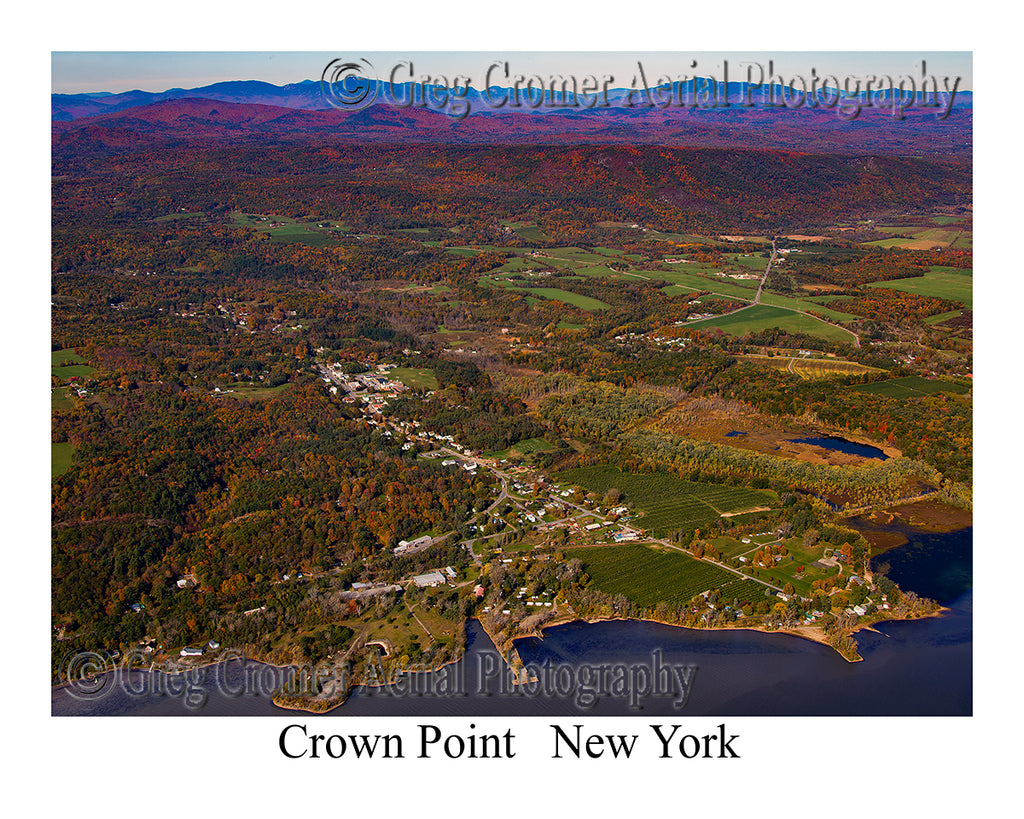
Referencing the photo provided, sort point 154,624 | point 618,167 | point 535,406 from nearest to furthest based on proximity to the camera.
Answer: point 154,624, point 535,406, point 618,167

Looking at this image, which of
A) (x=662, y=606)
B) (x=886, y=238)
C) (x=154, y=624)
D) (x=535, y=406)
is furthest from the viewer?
(x=886, y=238)

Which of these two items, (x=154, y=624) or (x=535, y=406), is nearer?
(x=154, y=624)

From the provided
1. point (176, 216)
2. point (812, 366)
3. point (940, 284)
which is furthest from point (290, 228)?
point (940, 284)

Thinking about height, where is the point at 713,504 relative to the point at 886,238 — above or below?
below

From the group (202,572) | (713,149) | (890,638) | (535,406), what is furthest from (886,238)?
(202,572)

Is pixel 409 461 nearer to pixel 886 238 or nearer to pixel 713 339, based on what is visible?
pixel 713 339

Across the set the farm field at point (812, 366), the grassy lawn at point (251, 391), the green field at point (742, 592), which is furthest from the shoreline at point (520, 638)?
the farm field at point (812, 366)

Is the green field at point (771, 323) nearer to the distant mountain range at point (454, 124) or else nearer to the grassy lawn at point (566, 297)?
the grassy lawn at point (566, 297)
